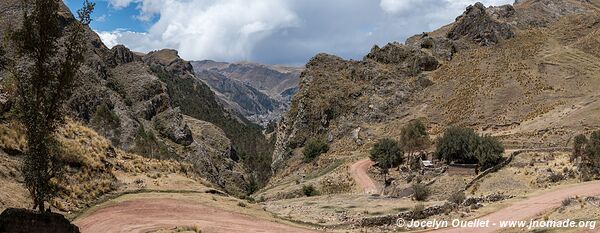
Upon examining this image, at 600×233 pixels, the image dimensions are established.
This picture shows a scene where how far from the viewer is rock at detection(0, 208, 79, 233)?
59.9 feet

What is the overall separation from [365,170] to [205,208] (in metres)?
36.9

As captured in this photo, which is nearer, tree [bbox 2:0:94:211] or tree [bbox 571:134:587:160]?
tree [bbox 2:0:94:211]

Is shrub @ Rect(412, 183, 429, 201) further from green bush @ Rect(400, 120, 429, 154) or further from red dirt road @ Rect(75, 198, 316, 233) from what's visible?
green bush @ Rect(400, 120, 429, 154)

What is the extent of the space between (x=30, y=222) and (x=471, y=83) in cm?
8380

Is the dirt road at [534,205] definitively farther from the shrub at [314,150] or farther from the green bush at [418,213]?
the shrub at [314,150]

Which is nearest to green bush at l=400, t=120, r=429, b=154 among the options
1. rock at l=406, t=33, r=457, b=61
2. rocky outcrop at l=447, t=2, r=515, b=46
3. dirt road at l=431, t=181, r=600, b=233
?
dirt road at l=431, t=181, r=600, b=233

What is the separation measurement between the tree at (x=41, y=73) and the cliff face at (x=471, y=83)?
5710 cm

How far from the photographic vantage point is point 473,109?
83000 mm

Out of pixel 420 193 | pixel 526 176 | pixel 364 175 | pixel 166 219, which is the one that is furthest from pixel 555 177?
pixel 166 219

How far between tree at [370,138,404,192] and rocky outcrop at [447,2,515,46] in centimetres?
5229

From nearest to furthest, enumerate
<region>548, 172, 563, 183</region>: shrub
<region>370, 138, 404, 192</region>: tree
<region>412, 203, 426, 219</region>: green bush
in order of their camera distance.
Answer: <region>412, 203, 426, 219</region>: green bush, <region>548, 172, 563, 183</region>: shrub, <region>370, 138, 404, 192</region>: tree

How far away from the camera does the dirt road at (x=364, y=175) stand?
54.9 meters

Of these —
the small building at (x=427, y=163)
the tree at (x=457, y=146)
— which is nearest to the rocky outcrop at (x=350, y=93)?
the small building at (x=427, y=163)

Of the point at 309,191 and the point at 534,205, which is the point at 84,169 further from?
the point at 309,191
